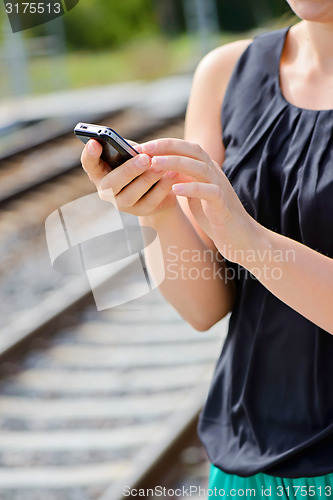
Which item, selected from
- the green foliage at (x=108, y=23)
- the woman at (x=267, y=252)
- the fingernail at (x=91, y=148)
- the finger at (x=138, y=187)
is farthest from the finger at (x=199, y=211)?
the green foliage at (x=108, y=23)

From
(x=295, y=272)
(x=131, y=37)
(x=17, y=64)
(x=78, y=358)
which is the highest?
(x=295, y=272)

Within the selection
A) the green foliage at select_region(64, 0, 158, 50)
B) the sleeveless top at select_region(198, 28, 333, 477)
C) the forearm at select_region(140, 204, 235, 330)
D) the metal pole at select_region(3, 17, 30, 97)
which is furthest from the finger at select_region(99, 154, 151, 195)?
the green foliage at select_region(64, 0, 158, 50)

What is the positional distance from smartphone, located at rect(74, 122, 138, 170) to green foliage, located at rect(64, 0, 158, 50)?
22.0 metres

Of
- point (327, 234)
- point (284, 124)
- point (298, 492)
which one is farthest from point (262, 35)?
point (298, 492)

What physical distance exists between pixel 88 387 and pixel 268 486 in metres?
2.48

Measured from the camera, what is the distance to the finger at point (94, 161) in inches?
43.1

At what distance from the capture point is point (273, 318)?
4.76ft

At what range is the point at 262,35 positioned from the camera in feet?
5.22

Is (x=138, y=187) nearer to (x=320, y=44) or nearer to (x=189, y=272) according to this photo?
(x=189, y=272)

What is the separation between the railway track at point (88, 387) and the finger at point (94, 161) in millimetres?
1869

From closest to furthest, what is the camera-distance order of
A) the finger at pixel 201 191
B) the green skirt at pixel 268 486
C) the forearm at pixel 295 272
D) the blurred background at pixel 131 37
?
the finger at pixel 201 191 → the forearm at pixel 295 272 → the green skirt at pixel 268 486 → the blurred background at pixel 131 37

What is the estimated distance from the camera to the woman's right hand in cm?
109

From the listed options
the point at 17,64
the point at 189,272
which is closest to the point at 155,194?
the point at 189,272

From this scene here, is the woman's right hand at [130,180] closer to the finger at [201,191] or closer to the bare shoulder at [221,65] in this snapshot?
the finger at [201,191]
